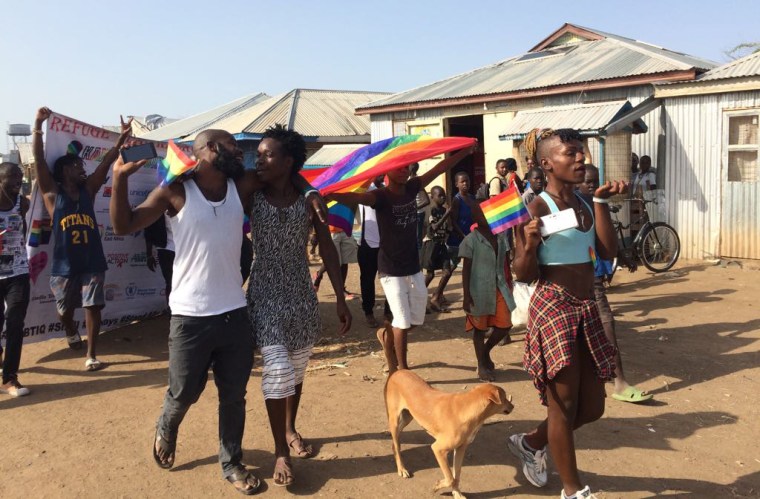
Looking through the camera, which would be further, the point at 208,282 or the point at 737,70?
the point at 737,70

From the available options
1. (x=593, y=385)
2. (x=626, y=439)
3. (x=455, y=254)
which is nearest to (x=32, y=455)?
(x=593, y=385)

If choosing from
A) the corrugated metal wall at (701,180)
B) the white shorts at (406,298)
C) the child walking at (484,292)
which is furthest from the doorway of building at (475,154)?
the white shorts at (406,298)

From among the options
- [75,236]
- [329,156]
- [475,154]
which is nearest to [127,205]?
[75,236]

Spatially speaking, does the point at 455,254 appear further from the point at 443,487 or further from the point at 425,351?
the point at 443,487

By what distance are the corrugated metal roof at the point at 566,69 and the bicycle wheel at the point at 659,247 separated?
8.94 feet

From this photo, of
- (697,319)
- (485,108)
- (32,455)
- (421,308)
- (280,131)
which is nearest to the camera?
(280,131)

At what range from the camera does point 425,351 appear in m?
6.38

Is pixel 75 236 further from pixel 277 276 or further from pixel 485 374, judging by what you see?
pixel 485 374

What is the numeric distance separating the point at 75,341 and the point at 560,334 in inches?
210

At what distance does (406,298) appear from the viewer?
203 inches

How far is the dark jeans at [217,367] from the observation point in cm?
329

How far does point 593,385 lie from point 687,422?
1.72m

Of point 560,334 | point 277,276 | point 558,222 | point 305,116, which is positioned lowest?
point 560,334

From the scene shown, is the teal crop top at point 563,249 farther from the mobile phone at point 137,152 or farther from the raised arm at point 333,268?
the mobile phone at point 137,152
